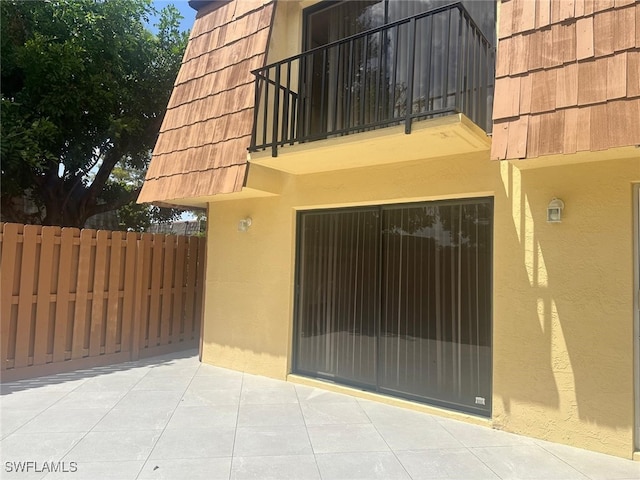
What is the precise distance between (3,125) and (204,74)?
5.19 m

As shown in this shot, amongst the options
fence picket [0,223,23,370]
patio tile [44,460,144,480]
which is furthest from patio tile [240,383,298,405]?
fence picket [0,223,23,370]

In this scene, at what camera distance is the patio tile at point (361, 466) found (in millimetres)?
3291

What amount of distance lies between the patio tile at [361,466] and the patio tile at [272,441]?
0.91 feet

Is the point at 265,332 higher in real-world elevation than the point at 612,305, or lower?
lower

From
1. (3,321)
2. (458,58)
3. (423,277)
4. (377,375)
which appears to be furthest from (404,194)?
(3,321)

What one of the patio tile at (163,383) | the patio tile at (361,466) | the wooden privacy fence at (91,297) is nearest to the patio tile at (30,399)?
the wooden privacy fence at (91,297)

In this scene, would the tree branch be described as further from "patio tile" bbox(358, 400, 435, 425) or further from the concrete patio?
"patio tile" bbox(358, 400, 435, 425)

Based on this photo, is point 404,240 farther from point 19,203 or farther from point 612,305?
point 19,203

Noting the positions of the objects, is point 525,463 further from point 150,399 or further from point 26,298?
point 26,298

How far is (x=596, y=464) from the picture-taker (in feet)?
11.4

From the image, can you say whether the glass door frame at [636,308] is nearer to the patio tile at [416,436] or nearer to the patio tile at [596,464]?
the patio tile at [596,464]

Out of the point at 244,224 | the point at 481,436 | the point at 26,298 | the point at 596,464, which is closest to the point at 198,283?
the point at 244,224

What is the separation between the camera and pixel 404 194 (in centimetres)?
505

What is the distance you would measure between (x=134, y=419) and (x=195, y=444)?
1026 millimetres
